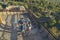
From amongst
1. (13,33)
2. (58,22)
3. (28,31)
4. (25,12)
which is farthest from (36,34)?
(25,12)

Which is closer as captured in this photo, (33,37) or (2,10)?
(33,37)

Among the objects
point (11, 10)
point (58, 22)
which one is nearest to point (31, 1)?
point (11, 10)

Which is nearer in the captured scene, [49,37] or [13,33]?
[49,37]

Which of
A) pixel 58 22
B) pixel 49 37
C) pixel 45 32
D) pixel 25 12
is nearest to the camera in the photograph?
pixel 49 37

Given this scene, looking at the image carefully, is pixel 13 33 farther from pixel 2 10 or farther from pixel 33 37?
pixel 2 10

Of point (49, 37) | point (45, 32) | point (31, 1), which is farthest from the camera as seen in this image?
point (31, 1)

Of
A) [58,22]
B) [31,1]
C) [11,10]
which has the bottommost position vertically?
[31,1]

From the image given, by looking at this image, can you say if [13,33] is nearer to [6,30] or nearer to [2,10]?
[6,30]

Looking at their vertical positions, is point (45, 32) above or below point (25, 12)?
above

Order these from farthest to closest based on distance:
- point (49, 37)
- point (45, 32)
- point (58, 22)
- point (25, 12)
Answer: point (25, 12), point (58, 22), point (45, 32), point (49, 37)
